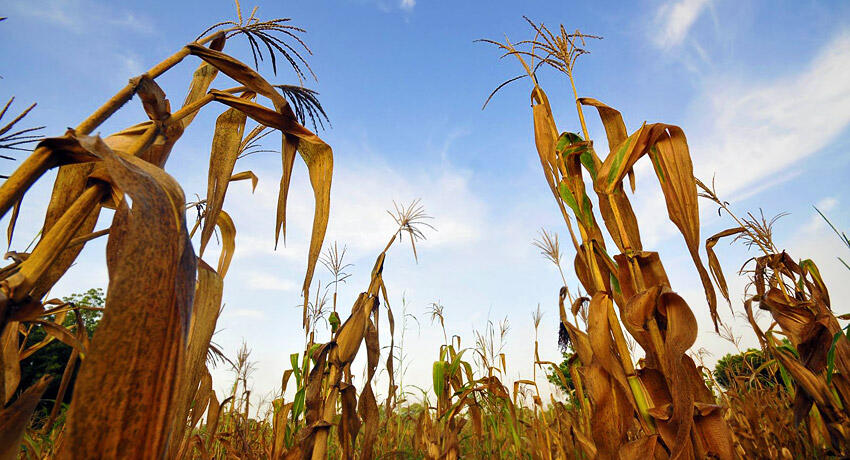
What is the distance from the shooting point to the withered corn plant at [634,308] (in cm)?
120

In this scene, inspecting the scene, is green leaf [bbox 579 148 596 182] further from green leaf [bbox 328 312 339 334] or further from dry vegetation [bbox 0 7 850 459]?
green leaf [bbox 328 312 339 334]

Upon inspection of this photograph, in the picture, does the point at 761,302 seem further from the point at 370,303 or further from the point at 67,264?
the point at 67,264

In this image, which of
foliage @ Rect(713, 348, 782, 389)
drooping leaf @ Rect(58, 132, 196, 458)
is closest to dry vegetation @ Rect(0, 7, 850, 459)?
drooping leaf @ Rect(58, 132, 196, 458)

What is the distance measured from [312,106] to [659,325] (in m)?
Result: 1.27

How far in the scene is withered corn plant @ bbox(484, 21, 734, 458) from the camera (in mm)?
1202

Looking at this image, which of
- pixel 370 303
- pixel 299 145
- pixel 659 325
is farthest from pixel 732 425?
pixel 299 145

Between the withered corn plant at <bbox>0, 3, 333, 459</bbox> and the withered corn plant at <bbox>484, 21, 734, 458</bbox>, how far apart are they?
1.00m

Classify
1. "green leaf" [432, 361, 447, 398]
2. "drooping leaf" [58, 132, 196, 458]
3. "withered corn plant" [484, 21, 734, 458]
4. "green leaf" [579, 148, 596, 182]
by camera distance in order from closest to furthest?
"drooping leaf" [58, 132, 196, 458]
"withered corn plant" [484, 21, 734, 458]
"green leaf" [579, 148, 596, 182]
"green leaf" [432, 361, 447, 398]

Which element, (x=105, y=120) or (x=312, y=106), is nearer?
(x=105, y=120)

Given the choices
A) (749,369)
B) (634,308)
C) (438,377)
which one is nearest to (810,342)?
(634,308)

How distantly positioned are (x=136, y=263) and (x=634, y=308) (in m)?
1.29

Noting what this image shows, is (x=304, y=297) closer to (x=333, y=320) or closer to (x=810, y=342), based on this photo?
(x=333, y=320)

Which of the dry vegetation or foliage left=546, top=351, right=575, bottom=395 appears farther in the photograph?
foliage left=546, top=351, right=575, bottom=395

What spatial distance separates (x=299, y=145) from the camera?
103cm
